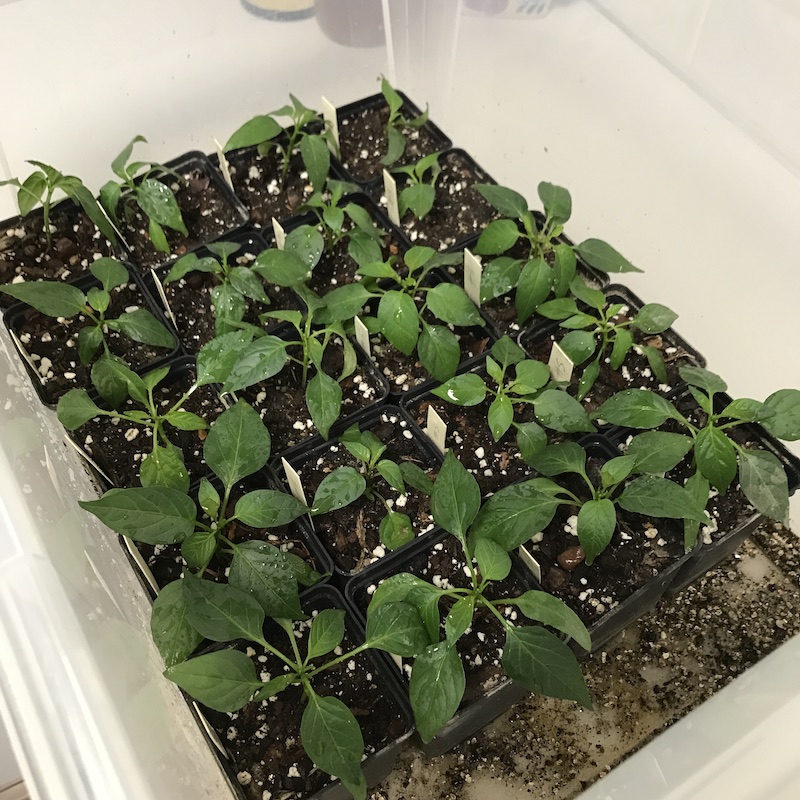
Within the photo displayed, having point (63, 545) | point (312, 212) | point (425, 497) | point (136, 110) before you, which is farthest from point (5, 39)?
point (425, 497)

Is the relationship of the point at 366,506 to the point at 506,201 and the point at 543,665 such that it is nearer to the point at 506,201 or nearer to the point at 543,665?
the point at 543,665

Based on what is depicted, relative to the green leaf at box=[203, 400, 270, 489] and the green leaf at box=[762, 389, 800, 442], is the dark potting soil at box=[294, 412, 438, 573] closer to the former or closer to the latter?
the green leaf at box=[203, 400, 270, 489]

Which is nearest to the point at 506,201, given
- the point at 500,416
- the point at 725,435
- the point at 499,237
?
the point at 499,237

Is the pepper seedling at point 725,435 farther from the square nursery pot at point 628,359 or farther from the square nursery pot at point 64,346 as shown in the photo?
the square nursery pot at point 64,346

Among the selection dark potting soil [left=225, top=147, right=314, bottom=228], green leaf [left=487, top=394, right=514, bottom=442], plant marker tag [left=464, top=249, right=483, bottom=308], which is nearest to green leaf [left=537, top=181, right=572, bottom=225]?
plant marker tag [left=464, top=249, right=483, bottom=308]

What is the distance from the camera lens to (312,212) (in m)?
1.47

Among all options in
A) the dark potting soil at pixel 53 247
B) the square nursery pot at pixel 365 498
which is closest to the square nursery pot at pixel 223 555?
the square nursery pot at pixel 365 498

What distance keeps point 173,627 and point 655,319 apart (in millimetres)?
813

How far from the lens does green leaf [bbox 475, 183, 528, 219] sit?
1334mm

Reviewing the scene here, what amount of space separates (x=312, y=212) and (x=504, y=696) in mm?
905

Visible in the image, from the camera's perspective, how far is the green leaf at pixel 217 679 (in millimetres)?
851

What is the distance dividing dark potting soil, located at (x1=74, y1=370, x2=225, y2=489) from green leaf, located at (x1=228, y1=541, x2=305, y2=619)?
0.22 metres

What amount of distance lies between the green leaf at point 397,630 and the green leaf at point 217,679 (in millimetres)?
142

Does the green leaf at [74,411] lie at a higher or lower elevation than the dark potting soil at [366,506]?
higher
